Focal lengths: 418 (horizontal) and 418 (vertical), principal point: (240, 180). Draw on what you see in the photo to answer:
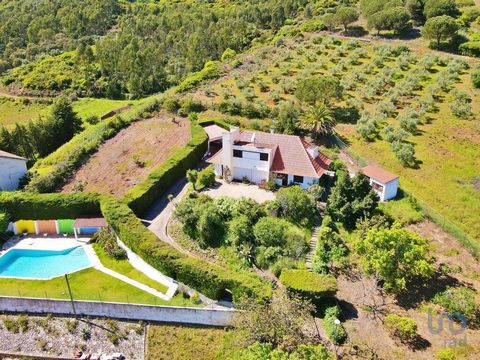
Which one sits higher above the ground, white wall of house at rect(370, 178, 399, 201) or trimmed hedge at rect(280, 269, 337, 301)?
white wall of house at rect(370, 178, 399, 201)

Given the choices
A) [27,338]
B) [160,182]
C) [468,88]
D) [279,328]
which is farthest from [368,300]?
[468,88]

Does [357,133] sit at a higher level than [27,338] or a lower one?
higher

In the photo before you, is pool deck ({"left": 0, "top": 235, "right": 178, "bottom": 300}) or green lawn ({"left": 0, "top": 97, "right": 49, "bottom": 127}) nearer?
pool deck ({"left": 0, "top": 235, "right": 178, "bottom": 300})

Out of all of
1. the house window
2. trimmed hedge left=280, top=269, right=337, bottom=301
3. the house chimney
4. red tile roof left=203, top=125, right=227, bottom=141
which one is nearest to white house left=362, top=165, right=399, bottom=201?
the house chimney

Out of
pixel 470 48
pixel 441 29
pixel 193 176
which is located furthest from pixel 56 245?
pixel 441 29

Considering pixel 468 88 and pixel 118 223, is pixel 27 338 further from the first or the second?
pixel 468 88

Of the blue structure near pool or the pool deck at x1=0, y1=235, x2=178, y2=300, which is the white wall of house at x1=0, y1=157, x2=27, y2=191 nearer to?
the pool deck at x1=0, y1=235, x2=178, y2=300
